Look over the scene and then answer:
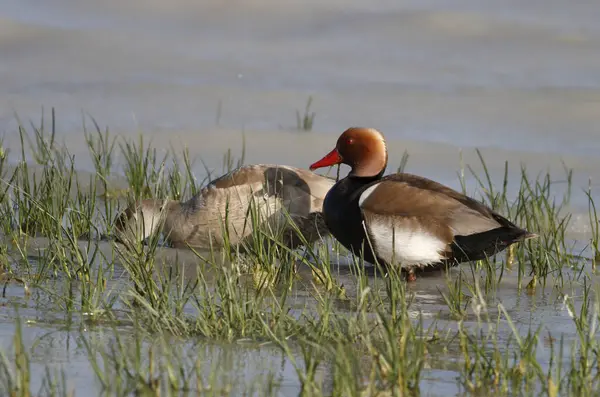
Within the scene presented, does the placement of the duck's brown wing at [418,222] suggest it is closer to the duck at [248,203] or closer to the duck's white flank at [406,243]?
the duck's white flank at [406,243]

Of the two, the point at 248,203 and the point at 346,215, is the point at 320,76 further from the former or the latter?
the point at 346,215

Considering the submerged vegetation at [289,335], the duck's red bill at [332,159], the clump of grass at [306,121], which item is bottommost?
the submerged vegetation at [289,335]

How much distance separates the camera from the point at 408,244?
6.93 metres

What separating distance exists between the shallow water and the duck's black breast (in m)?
2.22

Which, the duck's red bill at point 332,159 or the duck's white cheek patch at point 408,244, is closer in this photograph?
the duck's white cheek patch at point 408,244

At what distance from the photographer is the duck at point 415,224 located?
6805 millimetres

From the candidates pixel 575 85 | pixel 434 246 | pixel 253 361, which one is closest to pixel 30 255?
pixel 434 246

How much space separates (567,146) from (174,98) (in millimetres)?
3827

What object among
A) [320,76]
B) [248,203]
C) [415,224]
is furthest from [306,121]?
[415,224]

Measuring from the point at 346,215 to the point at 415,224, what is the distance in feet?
1.26

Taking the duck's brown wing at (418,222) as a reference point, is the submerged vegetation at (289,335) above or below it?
below

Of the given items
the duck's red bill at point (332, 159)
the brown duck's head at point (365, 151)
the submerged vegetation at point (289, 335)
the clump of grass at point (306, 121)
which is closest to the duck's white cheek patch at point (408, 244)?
the submerged vegetation at point (289, 335)

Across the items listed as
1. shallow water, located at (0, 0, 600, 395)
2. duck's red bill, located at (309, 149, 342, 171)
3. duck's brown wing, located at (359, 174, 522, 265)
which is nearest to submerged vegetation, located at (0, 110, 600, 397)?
duck's brown wing, located at (359, 174, 522, 265)

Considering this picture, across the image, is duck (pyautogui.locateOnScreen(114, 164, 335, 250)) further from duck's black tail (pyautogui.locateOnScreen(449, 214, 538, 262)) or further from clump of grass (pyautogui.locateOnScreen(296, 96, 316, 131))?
clump of grass (pyautogui.locateOnScreen(296, 96, 316, 131))
